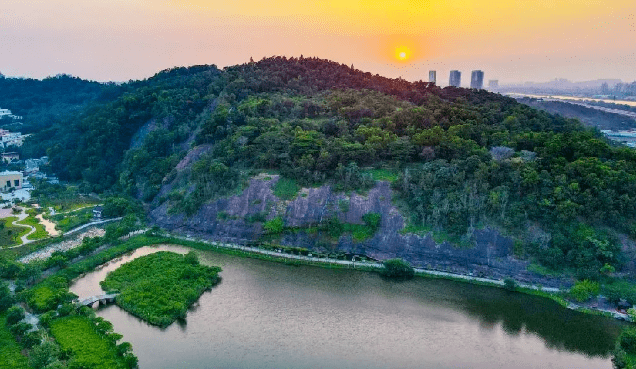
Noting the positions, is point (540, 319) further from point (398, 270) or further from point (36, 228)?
point (36, 228)

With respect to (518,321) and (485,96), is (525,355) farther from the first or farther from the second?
(485,96)

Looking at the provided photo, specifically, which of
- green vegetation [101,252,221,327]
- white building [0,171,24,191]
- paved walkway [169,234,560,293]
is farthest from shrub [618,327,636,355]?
white building [0,171,24,191]

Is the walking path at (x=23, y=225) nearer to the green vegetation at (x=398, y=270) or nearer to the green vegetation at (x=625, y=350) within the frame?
the green vegetation at (x=398, y=270)

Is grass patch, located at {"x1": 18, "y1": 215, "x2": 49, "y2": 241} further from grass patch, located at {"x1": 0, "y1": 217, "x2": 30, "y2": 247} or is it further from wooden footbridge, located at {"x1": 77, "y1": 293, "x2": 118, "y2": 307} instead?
wooden footbridge, located at {"x1": 77, "y1": 293, "x2": 118, "y2": 307}

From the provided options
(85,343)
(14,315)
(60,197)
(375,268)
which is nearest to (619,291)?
(375,268)

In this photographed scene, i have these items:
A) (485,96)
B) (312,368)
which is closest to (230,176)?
(312,368)
